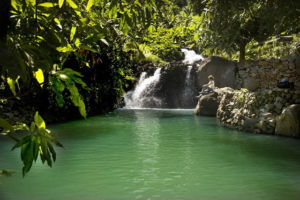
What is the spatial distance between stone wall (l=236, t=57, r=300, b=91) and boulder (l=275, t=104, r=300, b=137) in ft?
24.9

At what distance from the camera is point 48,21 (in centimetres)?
120

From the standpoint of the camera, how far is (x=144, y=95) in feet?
69.9

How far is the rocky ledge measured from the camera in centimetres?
895

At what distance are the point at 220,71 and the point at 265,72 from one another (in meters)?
2.82

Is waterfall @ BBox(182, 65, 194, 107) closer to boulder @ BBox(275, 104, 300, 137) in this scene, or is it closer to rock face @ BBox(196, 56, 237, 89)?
rock face @ BBox(196, 56, 237, 89)

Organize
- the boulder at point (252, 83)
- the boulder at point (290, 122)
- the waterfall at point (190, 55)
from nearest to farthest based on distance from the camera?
the boulder at point (290, 122), the boulder at point (252, 83), the waterfall at point (190, 55)

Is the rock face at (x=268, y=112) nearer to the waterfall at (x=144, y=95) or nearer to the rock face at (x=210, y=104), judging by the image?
the rock face at (x=210, y=104)

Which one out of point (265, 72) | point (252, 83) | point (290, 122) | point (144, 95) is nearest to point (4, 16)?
point (290, 122)

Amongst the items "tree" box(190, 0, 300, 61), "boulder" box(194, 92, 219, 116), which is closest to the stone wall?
"tree" box(190, 0, 300, 61)

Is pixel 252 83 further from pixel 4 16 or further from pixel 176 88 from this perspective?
pixel 4 16

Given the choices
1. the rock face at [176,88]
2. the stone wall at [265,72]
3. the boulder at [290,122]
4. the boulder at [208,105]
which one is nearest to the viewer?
the boulder at [290,122]

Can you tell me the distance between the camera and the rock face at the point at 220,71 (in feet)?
66.8

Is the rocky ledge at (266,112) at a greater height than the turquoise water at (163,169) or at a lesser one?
greater

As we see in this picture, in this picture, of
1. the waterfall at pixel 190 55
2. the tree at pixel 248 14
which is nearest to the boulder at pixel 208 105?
the tree at pixel 248 14
